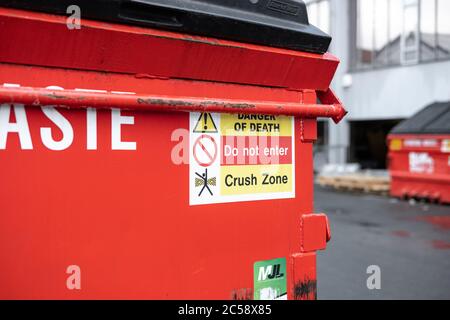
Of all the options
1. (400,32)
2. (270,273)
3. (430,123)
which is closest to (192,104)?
(270,273)

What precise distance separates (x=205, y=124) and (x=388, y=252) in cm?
522

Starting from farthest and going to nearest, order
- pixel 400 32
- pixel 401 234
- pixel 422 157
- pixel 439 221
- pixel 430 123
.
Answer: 1. pixel 400 32
2. pixel 430 123
3. pixel 422 157
4. pixel 439 221
5. pixel 401 234

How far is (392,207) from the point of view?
34.7 feet

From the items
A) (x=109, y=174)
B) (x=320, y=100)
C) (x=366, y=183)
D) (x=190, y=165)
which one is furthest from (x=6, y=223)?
(x=366, y=183)

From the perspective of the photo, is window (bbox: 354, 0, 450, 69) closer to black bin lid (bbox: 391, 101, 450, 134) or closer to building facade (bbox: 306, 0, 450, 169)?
building facade (bbox: 306, 0, 450, 169)

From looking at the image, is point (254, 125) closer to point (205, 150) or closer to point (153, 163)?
point (205, 150)

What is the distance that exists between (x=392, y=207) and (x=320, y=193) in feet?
10.5

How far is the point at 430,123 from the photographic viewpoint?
443 inches

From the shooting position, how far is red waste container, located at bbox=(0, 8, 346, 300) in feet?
5.11

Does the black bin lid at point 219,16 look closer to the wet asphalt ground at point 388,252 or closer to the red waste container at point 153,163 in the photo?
the red waste container at point 153,163

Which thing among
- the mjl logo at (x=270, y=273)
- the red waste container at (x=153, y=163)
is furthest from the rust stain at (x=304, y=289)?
the mjl logo at (x=270, y=273)

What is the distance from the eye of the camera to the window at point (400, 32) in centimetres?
1562

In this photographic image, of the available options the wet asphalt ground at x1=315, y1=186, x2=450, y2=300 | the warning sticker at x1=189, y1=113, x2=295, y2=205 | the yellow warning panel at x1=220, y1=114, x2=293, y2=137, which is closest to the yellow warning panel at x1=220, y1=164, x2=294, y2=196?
the warning sticker at x1=189, y1=113, x2=295, y2=205

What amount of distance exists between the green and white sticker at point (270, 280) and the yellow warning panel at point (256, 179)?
0.33 meters
